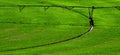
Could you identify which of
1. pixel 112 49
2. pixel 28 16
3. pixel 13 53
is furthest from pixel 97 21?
pixel 13 53

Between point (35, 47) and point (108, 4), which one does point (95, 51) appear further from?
point (108, 4)

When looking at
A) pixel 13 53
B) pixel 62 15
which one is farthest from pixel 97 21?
pixel 13 53

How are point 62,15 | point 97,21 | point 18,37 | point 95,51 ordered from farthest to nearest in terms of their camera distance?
1. point 62,15
2. point 97,21
3. point 18,37
4. point 95,51

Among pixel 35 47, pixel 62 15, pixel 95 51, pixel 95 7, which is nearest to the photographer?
pixel 95 51

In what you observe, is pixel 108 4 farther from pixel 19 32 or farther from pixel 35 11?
pixel 19 32

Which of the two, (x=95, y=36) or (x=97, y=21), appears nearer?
(x=95, y=36)

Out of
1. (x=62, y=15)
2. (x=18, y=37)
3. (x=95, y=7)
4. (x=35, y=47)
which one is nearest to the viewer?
(x=35, y=47)
